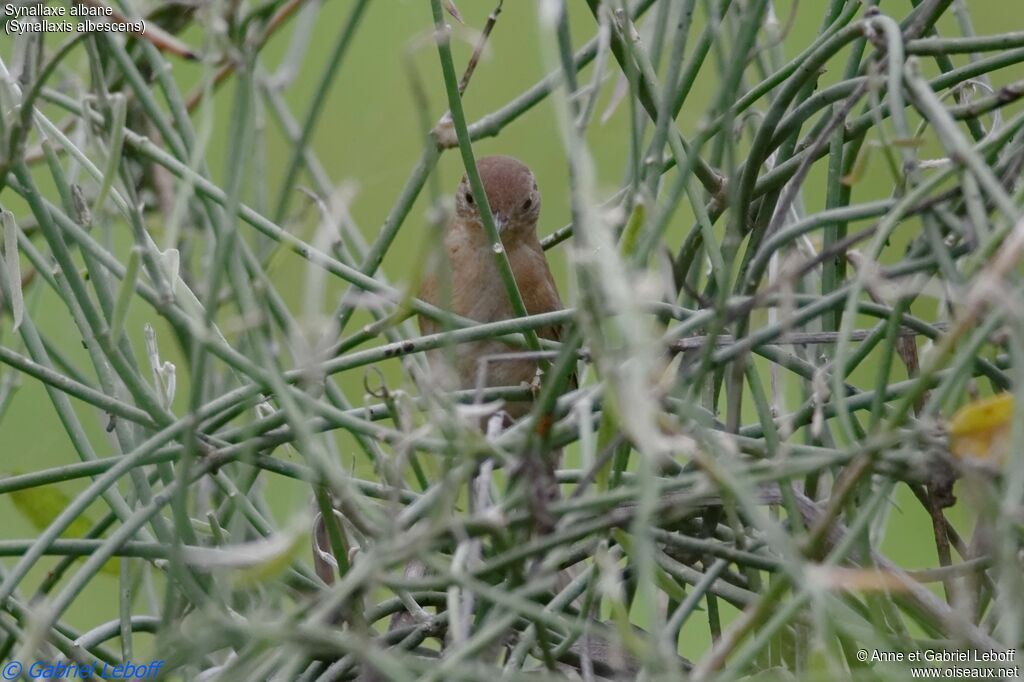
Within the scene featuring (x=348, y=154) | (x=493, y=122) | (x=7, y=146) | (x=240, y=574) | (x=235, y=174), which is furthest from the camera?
(x=348, y=154)

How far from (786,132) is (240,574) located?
0.83 metres

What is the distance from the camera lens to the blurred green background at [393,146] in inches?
118

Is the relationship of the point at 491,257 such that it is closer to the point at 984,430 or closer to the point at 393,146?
the point at 393,146

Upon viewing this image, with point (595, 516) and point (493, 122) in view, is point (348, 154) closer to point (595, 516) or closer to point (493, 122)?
point (493, 122)

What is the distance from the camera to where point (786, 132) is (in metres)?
1.33

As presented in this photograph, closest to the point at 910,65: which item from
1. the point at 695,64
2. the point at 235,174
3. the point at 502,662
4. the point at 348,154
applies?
the point at 695,64

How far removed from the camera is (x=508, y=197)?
2938mm
